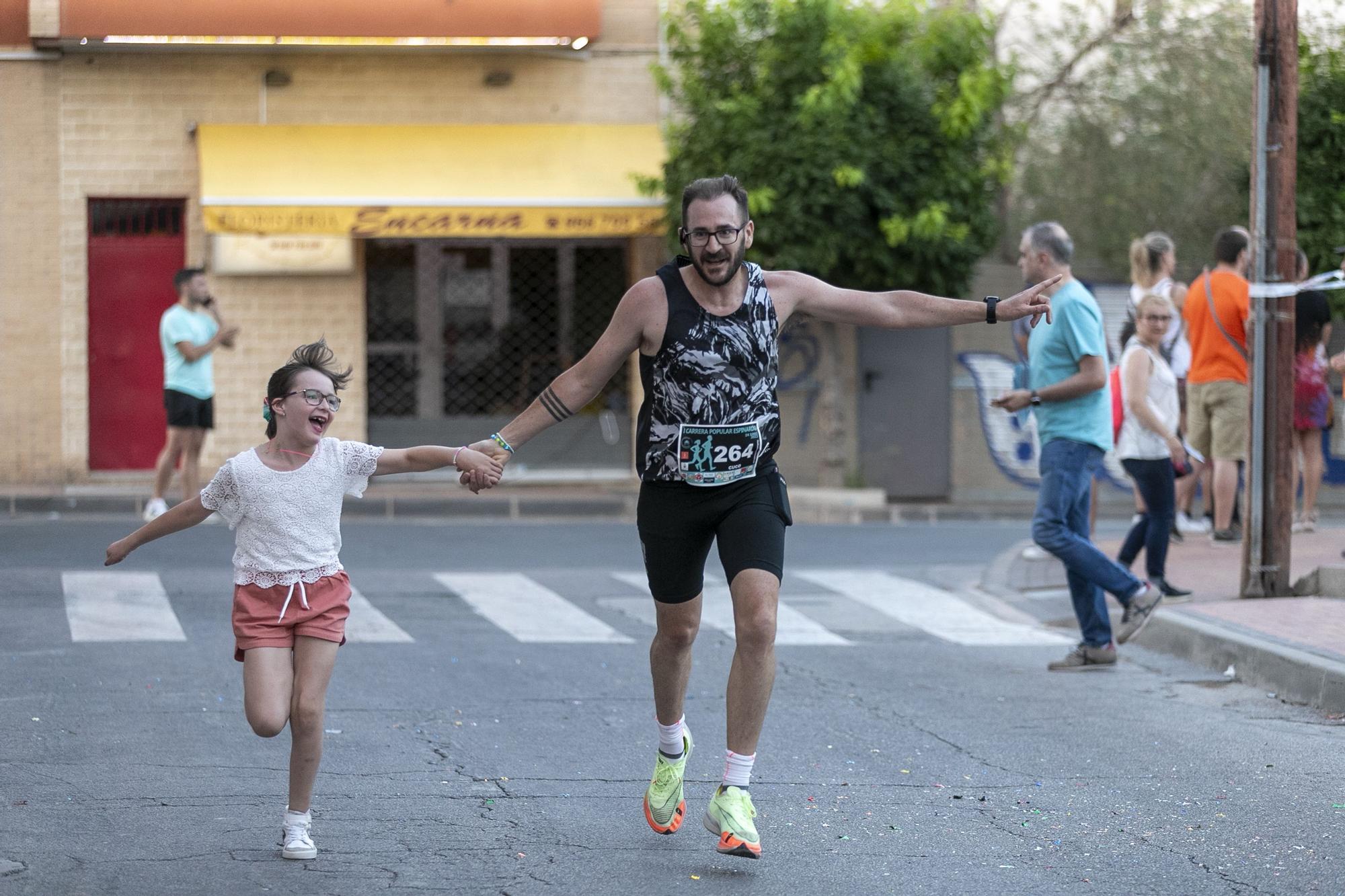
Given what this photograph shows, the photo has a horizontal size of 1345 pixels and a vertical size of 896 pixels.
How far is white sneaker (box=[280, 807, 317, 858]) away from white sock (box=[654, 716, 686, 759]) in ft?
3.22

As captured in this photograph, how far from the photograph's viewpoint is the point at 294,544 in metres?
4.63

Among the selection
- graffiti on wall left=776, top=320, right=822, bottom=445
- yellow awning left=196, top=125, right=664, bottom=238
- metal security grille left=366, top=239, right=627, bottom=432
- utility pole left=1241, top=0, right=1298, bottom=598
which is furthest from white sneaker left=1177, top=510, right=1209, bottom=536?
metal security grille left=366, top=239, right=627, bottom=432

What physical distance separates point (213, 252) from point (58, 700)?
10.7 m

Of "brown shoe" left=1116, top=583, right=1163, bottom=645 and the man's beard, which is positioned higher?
the man's beard

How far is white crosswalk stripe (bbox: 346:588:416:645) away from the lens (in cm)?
834

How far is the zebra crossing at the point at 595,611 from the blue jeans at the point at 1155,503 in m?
0.70

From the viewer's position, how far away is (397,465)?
4.69 metres

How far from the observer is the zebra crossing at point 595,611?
28.1ft

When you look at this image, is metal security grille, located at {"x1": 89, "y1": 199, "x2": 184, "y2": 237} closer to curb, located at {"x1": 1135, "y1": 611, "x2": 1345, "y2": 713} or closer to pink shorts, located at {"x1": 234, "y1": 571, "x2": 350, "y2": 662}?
curb, located at {"x1": 1135, "y1": 611, "x2": 1345, "y2": 713}

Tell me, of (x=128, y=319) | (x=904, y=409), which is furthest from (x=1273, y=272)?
(x=128, y=319)

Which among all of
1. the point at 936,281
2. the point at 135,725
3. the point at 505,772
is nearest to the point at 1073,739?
the point at 505,772

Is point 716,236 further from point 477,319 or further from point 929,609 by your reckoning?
point 477,319

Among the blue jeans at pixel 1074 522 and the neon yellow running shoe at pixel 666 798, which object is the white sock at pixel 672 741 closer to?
the neon yellow running shoe at pixel 666 798

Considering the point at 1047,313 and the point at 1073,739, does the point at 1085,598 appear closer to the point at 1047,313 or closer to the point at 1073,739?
the point at 1073,739
